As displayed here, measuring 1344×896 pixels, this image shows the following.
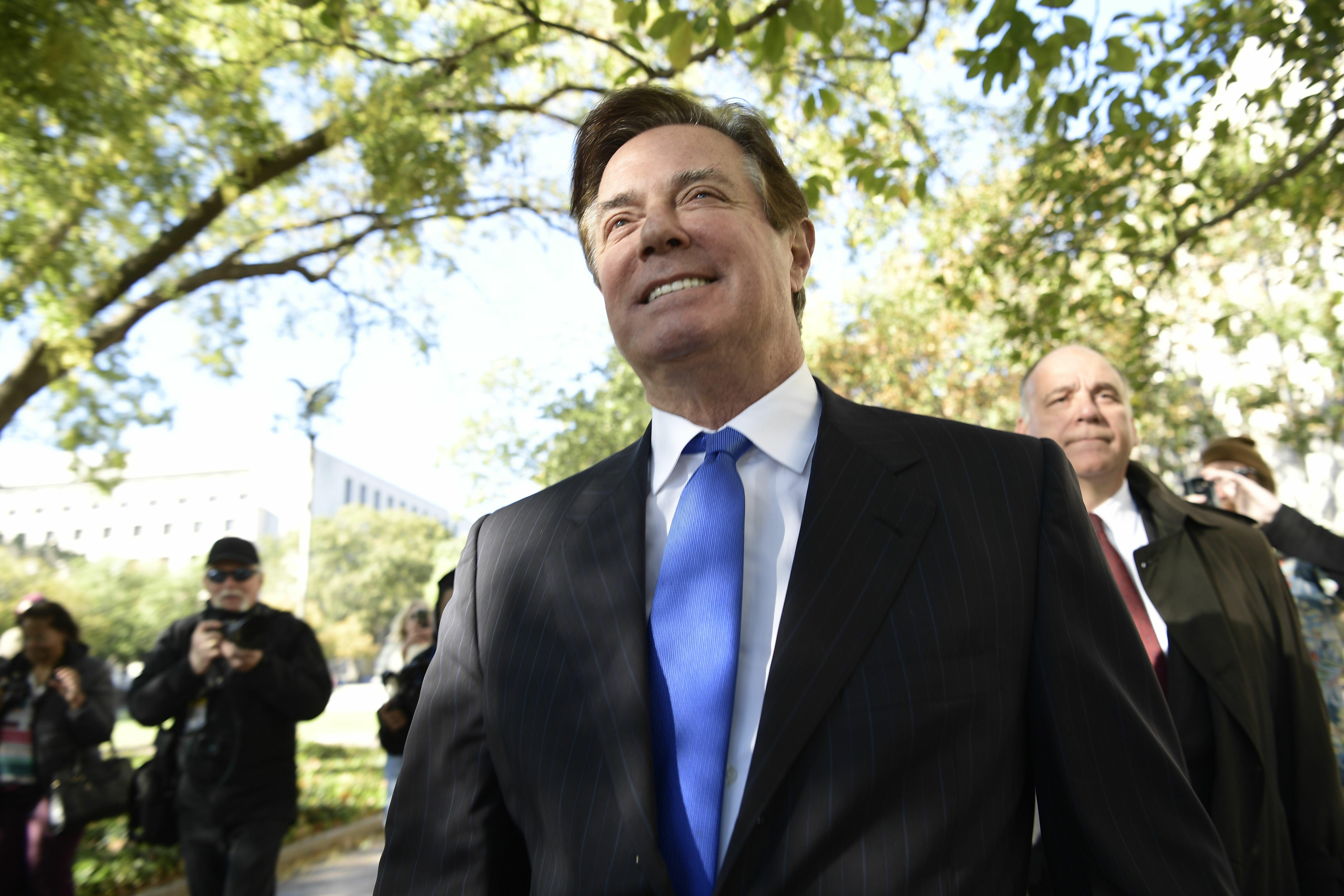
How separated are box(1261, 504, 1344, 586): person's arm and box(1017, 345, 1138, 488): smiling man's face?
3.39 ft

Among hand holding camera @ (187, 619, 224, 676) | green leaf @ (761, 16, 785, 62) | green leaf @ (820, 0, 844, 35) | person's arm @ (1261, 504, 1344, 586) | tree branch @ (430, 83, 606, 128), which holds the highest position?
tree branch @ (430, 83, 606, 128)

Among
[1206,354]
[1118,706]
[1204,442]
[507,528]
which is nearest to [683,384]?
[507,528]

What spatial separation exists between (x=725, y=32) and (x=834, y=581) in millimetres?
3934

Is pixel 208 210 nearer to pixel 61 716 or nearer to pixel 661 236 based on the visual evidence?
pixel 61 716

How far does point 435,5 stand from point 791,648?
9.21 meters

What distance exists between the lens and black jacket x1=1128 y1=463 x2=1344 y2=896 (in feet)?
8.38

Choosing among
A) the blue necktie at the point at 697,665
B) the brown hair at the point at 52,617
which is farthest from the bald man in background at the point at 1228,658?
the brown hair at the point at 52,617

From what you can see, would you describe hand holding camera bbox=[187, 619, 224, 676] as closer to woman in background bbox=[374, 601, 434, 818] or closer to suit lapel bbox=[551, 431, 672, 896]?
woman in background bbox=[374, 601, 434, 818]

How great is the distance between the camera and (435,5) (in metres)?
9.05

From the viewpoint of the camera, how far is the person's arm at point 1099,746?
1.34m

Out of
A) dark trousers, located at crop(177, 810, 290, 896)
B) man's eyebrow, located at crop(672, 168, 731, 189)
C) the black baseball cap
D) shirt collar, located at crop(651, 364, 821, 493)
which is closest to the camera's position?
shirt collar, located at crop(651, 364, 821, 493)

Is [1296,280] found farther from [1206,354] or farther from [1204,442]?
[1206,354]

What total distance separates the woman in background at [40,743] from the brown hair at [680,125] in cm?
465

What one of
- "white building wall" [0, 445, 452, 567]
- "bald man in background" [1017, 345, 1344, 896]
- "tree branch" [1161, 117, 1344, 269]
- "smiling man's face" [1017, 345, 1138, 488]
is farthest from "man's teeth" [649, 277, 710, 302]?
"white building wall" [0, 445, 452, 567]
